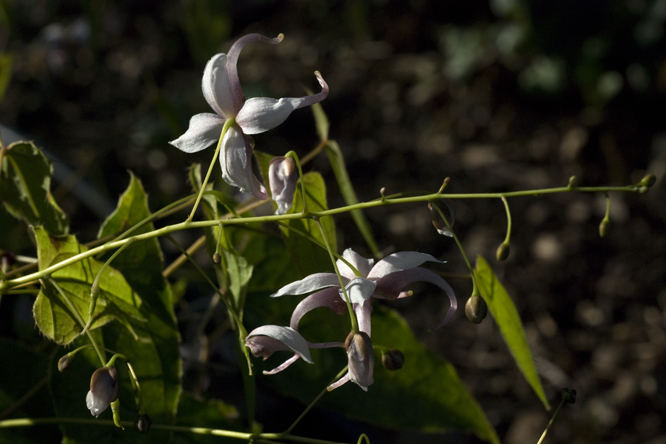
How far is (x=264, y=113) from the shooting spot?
1.76 feet

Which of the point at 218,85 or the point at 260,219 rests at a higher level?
the point at 218,85

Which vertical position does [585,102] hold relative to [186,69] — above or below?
below

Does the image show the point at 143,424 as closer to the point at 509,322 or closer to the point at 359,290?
the point at 359,290

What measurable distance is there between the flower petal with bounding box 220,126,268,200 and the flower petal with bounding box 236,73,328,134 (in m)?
0.01

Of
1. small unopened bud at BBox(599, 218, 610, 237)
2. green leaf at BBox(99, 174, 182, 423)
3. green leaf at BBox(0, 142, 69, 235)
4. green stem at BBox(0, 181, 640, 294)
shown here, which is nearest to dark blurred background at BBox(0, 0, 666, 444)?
green leaf at BBox(0, 142, 69, 235)

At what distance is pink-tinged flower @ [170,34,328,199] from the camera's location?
0.54 meters

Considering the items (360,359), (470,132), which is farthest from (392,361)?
(470,132)

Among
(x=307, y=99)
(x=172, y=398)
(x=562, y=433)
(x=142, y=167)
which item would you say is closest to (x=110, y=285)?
(x=172, y=398)

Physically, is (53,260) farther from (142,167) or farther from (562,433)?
(142,167)

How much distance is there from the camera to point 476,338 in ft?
6.44

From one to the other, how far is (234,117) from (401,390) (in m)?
0.48

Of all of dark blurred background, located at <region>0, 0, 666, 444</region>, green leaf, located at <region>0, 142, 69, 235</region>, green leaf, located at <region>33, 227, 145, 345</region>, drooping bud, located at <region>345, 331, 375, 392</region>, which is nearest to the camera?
drooping bud, located at <region>345, 331, 375, 392</region>

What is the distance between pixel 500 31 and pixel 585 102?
0.54 metres

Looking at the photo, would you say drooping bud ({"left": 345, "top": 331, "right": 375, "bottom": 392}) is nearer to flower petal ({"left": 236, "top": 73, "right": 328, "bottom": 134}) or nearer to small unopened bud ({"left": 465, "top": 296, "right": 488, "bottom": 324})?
small unopened bud ({"left": 465, "top": 296, "right": 488, "bottom": 324})
